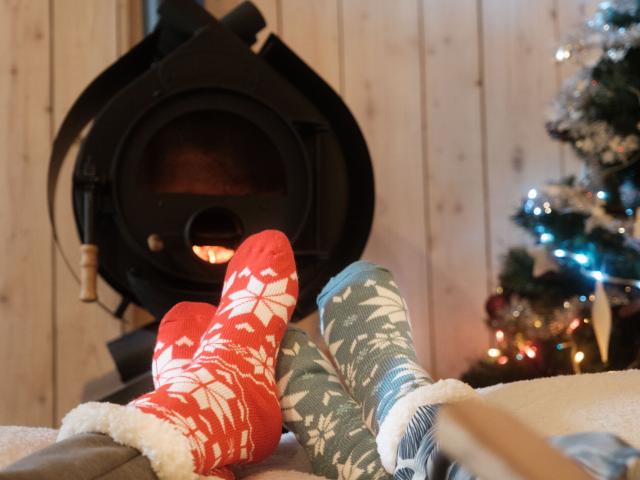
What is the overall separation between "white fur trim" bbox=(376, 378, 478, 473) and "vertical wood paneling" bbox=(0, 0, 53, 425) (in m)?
1.13

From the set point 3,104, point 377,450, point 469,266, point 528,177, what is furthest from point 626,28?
point 3,104

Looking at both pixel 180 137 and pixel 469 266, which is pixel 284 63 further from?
pixel 469 266

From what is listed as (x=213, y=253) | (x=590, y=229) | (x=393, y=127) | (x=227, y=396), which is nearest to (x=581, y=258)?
(x=590, y=229)

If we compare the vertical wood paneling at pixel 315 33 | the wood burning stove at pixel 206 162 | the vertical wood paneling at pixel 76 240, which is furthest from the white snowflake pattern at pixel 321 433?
the vertical wood paneling at pixel 315 33

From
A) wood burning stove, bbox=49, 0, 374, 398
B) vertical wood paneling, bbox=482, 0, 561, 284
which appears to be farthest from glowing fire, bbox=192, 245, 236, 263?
vertical wood paneling, bbox=482, 0, 561, 284

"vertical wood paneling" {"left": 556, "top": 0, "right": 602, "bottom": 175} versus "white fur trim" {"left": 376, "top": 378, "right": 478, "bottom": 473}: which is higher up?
"vertical wood paneling" {"left": 556, "top": 0, "right": 602, "bottom": 175}

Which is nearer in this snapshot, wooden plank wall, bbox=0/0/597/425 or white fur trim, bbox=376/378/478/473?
white fur trim, bbox=376/378/478/473

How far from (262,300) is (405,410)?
32 cm

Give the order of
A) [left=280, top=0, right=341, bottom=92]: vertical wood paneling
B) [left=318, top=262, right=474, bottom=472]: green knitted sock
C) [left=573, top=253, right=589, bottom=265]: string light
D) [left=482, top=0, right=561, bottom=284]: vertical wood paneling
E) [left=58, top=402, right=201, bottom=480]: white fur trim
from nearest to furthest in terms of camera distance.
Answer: [left=58, top=402, right=201, bottom=480]: white fur trim
[left=318, top=262, right=474, bottom=472]: green knitted sock
[left=573, top=253, right=589, bottom=265]: string light
[left=280, top=0, right=341, bottom=92]: vertical wood paneling
[left=482, top=0, right=561, bottom=284]: vertical wood paneling

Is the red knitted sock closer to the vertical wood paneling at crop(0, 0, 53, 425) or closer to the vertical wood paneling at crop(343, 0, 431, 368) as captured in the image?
the vertical wood paneling at crop(0, 0, 53, 425)

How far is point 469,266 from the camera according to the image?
195cm

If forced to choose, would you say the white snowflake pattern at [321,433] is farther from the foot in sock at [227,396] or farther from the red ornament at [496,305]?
the red ornament at [496,305]

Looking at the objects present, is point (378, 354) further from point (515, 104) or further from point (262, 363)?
point (515, 104)

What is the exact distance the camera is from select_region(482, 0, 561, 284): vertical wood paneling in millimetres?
1968
